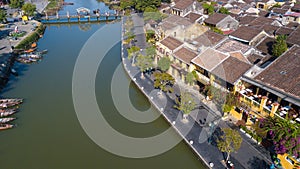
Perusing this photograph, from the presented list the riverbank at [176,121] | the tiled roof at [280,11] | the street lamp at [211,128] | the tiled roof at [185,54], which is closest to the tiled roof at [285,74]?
the street lamp at [211,128]

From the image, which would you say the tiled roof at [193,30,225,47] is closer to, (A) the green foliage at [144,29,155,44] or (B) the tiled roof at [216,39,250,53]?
(B) the tiled roof at [216,39,250,53]

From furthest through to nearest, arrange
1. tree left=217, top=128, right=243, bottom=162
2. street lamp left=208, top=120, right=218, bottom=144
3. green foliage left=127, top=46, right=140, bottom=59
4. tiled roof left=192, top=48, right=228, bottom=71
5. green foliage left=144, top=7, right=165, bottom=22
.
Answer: green foliage left=144, top=7, right=165, bottom=22, green foliage left=127, top=46, right=140, bottom=59, tiled roof left=192, top=48, right=228, bottom=71, street lamp left=208, top=120, right=218, bottom=144, tree left=217, top=128, right=243, bottom=162

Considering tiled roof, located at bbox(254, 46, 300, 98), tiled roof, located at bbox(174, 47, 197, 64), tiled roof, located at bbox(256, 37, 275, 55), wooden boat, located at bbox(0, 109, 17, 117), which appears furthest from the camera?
tiled roof, located at bbox(256, 37, 275, 55)

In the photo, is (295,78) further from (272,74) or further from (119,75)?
(119,75)

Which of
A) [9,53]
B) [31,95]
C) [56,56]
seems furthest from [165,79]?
[9,53]

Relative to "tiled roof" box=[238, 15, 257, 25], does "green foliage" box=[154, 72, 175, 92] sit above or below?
below

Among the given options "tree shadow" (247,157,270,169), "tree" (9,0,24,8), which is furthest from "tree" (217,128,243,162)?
"tree" (9,0,24,8)
